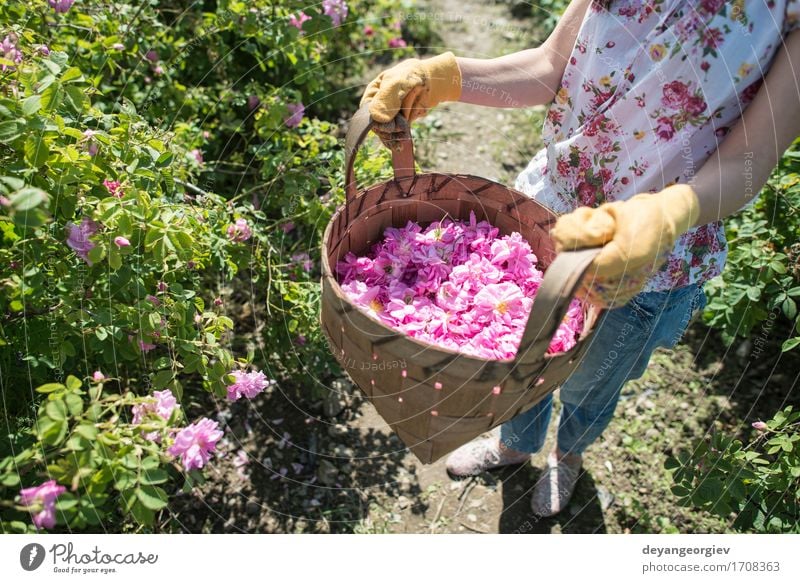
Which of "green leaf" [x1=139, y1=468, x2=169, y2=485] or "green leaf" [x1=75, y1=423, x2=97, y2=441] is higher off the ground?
"green leaf" [x1=75, y1=423, x2=97, y2=441]

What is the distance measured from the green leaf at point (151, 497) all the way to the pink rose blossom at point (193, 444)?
0.06m

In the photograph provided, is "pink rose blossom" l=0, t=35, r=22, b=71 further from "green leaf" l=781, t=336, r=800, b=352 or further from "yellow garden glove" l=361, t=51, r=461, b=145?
"green leaf" l=781, t=336, r=800, b=352

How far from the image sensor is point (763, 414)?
218 centimetres

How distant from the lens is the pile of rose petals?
119 centimetres

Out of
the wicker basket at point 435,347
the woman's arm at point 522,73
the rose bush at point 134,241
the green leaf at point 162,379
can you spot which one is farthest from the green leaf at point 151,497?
the woman's arm at point 522,73

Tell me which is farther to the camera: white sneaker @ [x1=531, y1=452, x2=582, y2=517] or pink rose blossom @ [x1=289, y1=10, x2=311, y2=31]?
pink rose blossom @ [x1=289, y1=10, x2=311, y2=31]

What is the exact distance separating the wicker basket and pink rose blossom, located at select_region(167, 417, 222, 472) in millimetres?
273

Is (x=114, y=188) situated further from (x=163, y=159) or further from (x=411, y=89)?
(x=411, y=89)

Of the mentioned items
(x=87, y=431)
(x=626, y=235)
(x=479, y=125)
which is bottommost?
(x=479, y=125)

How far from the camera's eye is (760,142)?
1.08m

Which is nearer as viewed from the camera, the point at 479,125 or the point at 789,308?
the point at 789,308

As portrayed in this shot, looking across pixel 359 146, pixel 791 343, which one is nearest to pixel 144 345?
pixel 359 146

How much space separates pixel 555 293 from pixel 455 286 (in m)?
0.39

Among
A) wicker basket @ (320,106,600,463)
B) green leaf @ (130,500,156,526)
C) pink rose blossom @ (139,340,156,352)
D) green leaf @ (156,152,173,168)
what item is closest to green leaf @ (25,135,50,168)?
green leaf @ (156,152,173,168)
